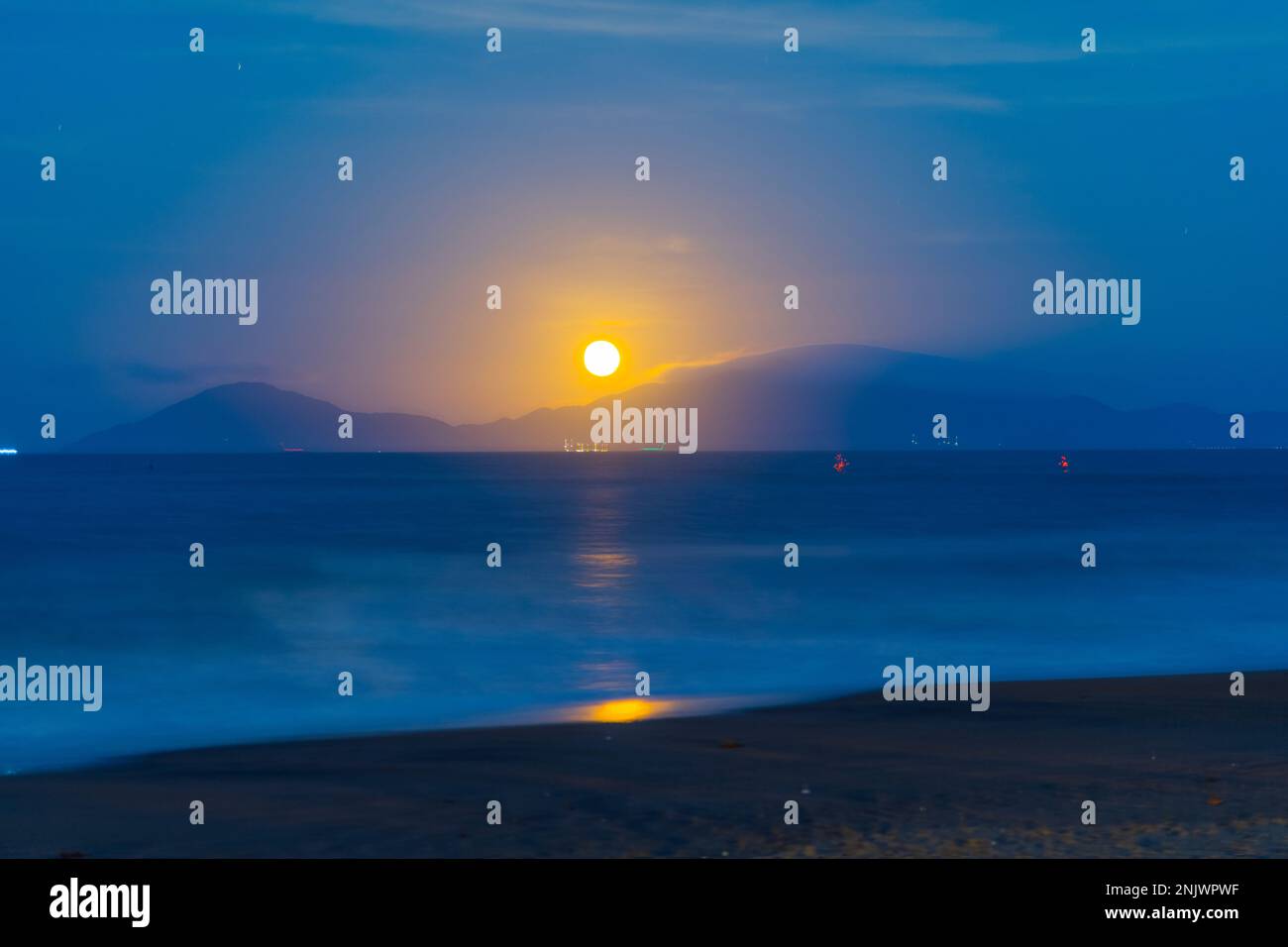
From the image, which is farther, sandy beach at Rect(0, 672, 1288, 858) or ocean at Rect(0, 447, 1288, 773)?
ocean at Rect(0, 447, 1288, 773)

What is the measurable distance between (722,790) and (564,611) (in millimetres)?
28088

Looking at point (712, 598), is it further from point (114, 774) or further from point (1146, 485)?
point (1146, 485)

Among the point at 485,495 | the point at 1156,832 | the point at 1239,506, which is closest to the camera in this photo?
the point at 1156,832

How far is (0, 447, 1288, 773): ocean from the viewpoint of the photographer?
25438mm

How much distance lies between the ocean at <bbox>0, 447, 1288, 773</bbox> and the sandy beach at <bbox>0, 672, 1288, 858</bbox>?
4046 mm

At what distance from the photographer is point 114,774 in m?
15.9

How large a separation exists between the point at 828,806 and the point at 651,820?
1.62 m

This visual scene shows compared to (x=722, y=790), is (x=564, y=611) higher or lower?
higher

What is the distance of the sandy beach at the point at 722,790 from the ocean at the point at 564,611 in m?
4.05

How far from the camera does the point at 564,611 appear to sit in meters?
41.5

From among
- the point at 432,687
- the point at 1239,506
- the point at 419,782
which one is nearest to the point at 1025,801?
the point at 419,782

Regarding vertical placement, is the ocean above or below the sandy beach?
above

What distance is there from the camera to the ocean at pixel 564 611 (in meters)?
25.4

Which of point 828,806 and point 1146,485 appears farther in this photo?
point 1146,485
